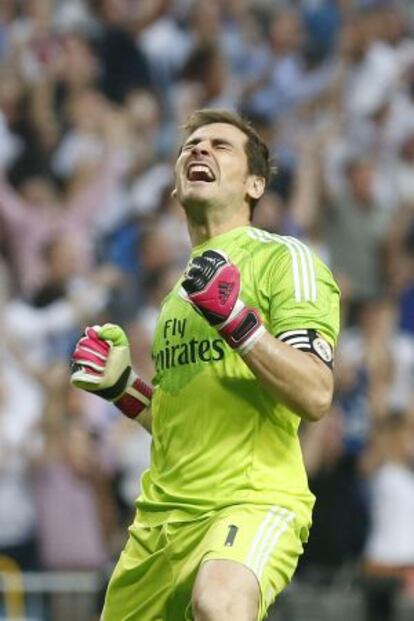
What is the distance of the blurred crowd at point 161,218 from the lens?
34.1ft

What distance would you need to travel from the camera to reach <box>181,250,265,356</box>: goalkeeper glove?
16.4ft

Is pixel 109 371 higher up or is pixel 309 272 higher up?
pixel 309 272

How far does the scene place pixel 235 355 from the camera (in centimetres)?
538

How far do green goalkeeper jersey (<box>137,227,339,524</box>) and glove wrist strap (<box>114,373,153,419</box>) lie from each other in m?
0.46

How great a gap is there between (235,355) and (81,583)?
4673mm

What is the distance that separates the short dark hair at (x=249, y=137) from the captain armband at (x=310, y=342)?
2.86ft

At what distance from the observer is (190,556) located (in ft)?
17.0

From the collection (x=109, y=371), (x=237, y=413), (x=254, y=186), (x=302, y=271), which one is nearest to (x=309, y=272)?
(x=302, y=271)

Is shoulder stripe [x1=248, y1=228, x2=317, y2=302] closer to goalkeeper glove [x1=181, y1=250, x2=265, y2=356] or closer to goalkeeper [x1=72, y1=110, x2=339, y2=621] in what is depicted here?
goalkeeper [x1=72, y1=110, x2=339, y2=621]

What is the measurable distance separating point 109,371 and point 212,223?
674mm

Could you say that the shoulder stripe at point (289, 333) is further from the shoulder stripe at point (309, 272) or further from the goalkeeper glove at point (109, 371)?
the goalkeeper glove at point (109, 371)

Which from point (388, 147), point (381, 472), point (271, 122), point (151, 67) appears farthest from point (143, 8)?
point (381, 472)

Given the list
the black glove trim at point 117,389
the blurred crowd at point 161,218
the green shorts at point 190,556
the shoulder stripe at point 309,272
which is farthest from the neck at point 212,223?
the blurred crowd at point 161,218

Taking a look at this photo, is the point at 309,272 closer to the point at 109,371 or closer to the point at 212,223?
the point at 212,223
